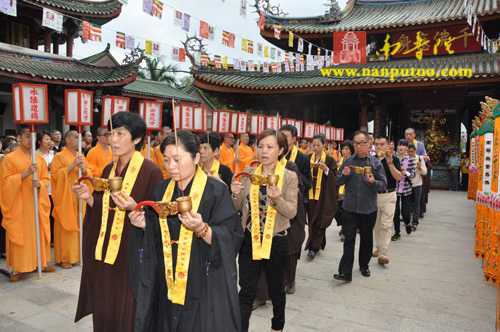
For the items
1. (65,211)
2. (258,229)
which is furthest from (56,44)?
(258,229)

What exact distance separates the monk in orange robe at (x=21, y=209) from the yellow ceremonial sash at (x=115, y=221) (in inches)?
92.1

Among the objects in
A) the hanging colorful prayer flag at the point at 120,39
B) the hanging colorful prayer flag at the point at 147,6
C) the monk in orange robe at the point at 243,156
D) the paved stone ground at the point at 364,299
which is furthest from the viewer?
the monk in orange robe at the point at 243,156

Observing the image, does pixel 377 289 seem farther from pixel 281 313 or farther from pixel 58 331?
pixel 58 331

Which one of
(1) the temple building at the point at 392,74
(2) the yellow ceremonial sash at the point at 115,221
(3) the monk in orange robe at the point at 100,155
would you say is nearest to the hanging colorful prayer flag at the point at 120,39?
(3) the monk in orange robe at the point at 100,155

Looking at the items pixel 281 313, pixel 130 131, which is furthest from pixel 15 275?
pixel 281 313

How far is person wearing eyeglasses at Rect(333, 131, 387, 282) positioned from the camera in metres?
4.36

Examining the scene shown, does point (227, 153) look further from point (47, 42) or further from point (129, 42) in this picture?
point (47, 42)

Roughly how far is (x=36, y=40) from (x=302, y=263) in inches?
504

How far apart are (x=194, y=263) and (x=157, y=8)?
6.95 metres

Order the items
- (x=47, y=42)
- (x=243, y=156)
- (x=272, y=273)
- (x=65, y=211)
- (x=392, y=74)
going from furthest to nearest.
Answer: (x=47, y=42) → (x=392, y=74) → (x=243, y=156) → (x=65, y=211) → (x=272, y=273)

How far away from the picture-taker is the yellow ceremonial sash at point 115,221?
259 centimetres

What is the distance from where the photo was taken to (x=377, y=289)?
425 centimetres

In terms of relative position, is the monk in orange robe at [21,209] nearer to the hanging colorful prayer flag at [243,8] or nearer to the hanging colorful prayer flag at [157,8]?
the hanging colorful prayer flag at [157,8]

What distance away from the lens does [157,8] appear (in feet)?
25.4
